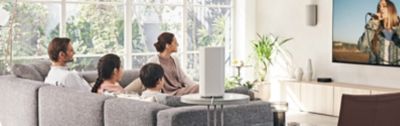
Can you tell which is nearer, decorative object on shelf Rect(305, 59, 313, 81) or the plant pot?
decorative object on shelf Rect(305, 59, 313, 81)

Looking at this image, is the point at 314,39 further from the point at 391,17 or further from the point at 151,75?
the point at 151,75

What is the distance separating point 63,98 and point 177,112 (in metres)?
1.21

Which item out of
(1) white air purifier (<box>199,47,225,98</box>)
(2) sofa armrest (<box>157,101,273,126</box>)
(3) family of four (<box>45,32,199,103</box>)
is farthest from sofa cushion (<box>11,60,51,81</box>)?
(1) white air purifier (<box>199,47,225,98</box>)

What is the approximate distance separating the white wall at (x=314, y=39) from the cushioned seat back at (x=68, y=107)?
14.6 feet

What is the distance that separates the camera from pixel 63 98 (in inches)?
167

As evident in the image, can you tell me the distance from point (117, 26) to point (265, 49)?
2180 millimetres

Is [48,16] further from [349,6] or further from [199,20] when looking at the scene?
[349,6]

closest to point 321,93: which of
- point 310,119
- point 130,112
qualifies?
point 310,119

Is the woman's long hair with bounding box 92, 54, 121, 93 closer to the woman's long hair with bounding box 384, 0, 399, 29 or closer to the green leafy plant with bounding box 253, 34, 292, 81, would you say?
the woman's long hair with bounding box 384, 0, 399, 29

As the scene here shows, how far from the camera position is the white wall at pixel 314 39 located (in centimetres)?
758

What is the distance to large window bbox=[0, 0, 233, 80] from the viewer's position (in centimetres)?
693

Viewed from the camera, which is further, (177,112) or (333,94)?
(333,94)

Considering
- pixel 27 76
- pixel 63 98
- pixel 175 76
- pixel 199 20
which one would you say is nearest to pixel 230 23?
pixel 199 20

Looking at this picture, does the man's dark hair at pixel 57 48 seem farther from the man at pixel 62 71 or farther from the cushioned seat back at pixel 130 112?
the cushioned seat back at pixel 130 112
